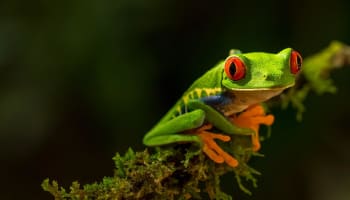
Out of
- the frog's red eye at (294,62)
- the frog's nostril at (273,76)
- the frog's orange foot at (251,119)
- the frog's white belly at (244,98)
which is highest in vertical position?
the frog's red eye at (294,62)

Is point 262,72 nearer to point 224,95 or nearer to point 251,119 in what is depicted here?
point 224,95

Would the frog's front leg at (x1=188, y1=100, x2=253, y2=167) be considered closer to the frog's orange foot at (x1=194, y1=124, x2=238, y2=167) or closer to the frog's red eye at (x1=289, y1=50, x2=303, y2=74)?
the frog's orange foot at (x1=194, y1=124, x2=238, y2=167)

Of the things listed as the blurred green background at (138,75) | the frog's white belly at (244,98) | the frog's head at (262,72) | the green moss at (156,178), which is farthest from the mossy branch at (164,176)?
the blurred green background at (138,75)

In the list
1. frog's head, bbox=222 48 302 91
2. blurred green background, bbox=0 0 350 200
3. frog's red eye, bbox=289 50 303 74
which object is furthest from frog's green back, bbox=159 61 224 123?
blurred green background, bbox=0 0 350 200

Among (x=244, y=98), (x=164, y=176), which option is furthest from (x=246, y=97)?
(x=164, y=176)

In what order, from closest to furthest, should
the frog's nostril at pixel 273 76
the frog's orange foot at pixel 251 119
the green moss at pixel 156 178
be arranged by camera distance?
the green moss at pixel 156 178 < the frog's nostril at pixel 273 76 < the frog's orange foot at pixel 251 119

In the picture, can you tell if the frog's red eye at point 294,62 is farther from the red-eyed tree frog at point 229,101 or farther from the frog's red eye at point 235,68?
the frog's red eye at point 235,68

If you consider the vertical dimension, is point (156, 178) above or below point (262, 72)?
below

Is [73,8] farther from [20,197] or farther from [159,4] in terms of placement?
[20,197]
